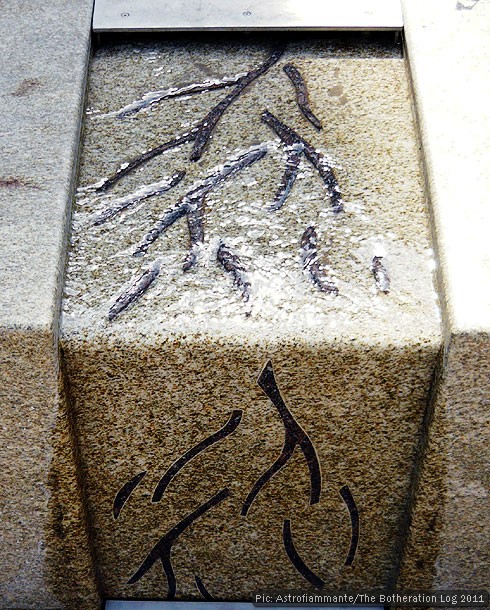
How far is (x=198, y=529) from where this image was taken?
2096 mm

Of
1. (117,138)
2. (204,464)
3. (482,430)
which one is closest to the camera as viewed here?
(482,430)

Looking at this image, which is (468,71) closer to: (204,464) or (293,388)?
(293,388)

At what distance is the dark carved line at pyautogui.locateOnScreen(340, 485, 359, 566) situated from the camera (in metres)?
2.03

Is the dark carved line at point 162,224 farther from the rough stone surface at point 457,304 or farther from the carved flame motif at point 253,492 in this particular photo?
the rough stone surface at point 457,304

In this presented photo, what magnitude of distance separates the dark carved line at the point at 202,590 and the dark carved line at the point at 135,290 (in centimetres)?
82

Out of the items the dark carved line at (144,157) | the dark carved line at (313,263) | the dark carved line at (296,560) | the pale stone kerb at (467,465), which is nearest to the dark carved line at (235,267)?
the dark carved line at (313,263)

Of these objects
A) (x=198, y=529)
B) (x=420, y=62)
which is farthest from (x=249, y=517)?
(x=420, y=62)

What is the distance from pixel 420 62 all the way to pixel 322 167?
44 centimetres

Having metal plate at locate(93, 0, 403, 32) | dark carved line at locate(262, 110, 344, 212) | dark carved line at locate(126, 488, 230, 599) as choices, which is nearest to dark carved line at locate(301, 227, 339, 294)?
dark carved line at locate(262, 110, 344, 212)

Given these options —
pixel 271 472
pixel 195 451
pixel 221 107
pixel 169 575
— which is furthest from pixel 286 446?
pixel 221 107

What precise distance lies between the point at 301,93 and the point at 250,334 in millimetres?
841

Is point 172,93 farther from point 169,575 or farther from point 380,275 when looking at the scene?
point 169,575

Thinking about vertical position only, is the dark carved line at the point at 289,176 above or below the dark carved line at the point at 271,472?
above

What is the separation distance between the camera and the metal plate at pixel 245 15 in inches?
93.7
